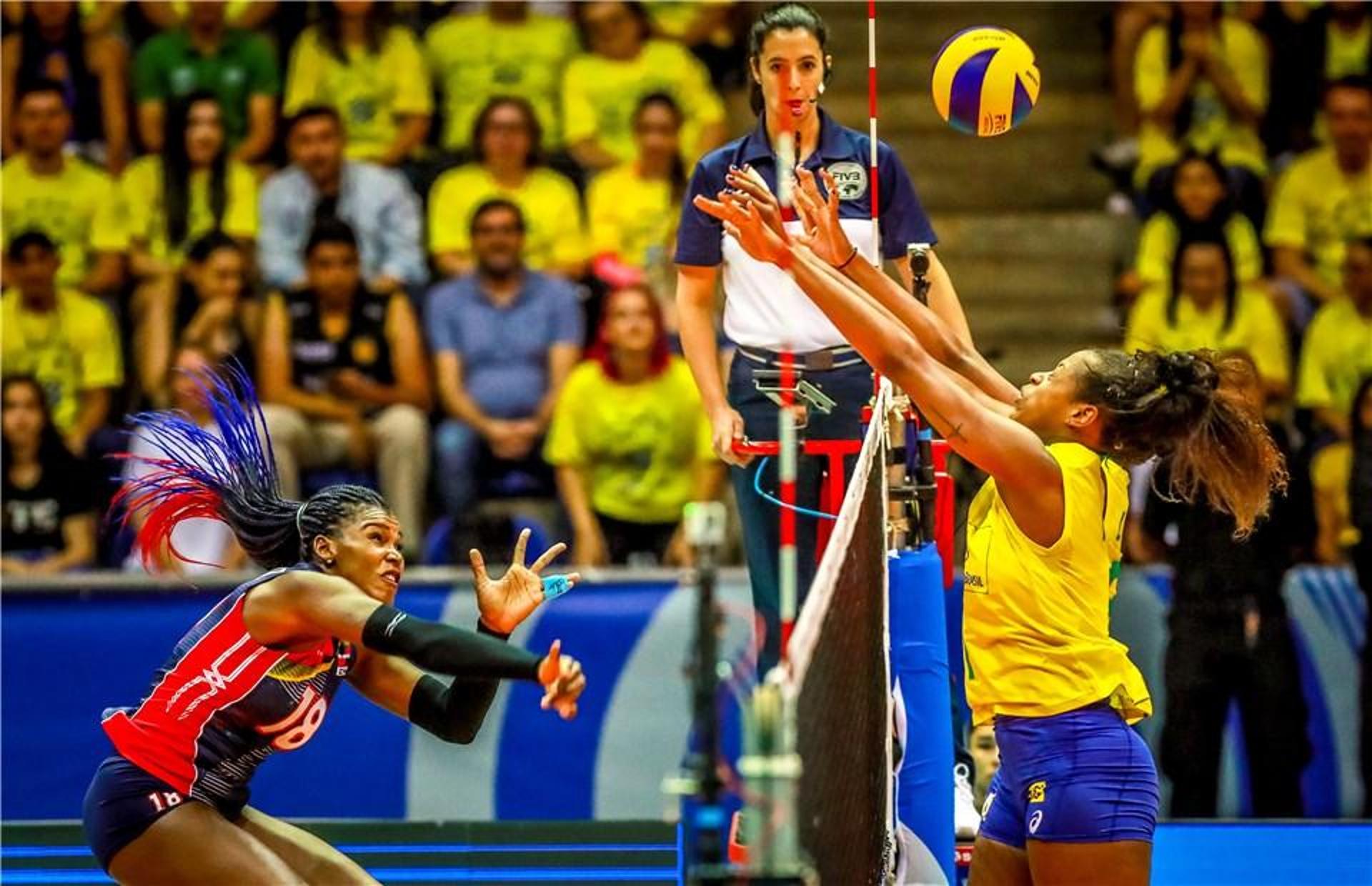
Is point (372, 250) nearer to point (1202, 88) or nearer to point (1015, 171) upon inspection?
point (1015, 171)

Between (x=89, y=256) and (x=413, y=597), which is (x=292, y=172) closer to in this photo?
(x=89, y=256)

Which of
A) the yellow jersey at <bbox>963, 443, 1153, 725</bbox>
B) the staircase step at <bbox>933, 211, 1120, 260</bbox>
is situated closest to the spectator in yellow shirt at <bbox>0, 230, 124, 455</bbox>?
the staircase step at <bbox>933, 211, 1120, 260</bbox>

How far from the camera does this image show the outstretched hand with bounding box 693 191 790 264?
5.07 m

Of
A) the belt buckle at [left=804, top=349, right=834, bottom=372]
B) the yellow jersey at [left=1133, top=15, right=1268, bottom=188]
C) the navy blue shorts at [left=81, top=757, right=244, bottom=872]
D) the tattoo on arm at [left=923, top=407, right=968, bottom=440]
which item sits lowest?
the navy blue shorts at [left=81, top=757, right=244, bottom=872]

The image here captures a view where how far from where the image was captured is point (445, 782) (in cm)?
981

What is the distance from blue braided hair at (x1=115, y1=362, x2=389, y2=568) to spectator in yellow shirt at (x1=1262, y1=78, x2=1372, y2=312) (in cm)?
666

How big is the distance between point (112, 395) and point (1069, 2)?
19.5ft

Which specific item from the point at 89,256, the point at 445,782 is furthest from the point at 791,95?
the point at 89,256

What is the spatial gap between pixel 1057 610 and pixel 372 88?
727 cm

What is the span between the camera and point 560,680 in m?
4.77

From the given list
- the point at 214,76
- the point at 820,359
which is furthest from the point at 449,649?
the point at 214,76

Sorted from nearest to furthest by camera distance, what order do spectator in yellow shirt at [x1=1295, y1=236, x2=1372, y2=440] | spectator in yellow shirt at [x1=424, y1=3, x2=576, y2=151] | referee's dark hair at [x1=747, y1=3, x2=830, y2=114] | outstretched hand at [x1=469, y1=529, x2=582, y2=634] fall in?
outstretched hand at [x1=469, y1=529, x2=582, y2=634]
referee's dark hair at [x1=747, y1=3, x2=830, y2=114]
spectator in yellow shirt at [x1=1295, y1=236, x2=1372, y2=440]
spectator in yellow shirt at [x1=424, y1=3, x2=576, y2=151]

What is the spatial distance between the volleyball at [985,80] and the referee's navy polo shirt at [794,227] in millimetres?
495

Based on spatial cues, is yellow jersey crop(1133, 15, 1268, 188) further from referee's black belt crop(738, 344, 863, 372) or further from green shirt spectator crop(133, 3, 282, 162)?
referee's black belt crop(738, 344, 863, 372)
